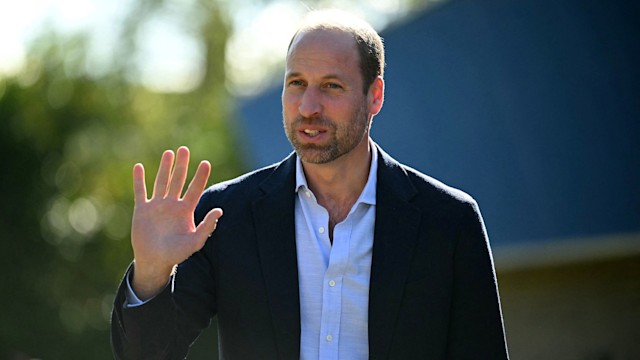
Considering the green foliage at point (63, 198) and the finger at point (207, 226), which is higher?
the green foliage at point (63, 198)

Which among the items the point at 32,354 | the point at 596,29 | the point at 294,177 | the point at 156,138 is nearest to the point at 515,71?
the point at 596,29

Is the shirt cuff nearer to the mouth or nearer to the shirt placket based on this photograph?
the shirt placket

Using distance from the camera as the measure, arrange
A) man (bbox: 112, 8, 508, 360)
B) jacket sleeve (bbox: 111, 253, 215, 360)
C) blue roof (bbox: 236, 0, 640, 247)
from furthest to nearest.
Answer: blue roof (bbox: 236, 0, 640, 247), man (bbox: 112, 8, 508, 360), jacket sleeve (bbox: 111, 253, 215, 360)

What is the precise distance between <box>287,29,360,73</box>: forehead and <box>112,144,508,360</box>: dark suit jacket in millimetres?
408

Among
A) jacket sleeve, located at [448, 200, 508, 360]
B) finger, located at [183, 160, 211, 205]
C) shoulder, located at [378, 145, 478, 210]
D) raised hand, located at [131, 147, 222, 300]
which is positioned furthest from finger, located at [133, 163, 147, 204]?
jacket sleeve, located at [448, 200, 508, 360]

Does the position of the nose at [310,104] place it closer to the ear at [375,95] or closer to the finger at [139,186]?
the ear at [375,95]

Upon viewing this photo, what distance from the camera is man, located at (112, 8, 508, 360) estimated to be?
3.15m

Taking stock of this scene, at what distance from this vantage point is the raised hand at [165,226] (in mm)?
3074

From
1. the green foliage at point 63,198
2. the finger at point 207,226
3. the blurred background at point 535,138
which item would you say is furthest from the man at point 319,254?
the green foliage at point 63,198

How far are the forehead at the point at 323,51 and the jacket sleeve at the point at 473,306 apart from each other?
0.60 meters

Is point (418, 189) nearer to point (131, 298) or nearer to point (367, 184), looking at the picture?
point (367, 184)

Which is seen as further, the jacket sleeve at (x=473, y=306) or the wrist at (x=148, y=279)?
the jacket sleeve at (x=473, y=306)

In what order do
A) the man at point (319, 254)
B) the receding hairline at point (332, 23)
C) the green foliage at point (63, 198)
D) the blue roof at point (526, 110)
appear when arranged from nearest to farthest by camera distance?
the man at point (319, 254)
the receding hairline at point (332, 23)
the blue roof at point (526, 110)
the green foliage at point (63, 198)

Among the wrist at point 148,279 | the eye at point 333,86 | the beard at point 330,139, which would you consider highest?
the eye at point 333,86
